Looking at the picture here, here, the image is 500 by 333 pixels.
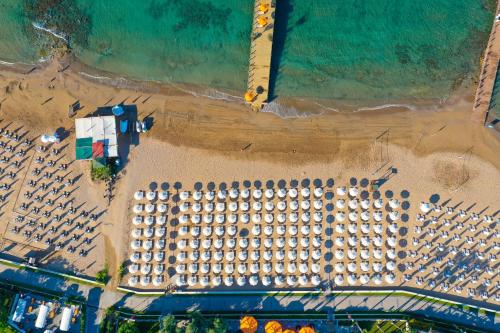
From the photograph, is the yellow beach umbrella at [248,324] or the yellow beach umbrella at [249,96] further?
the yellow beach umbrella at [249,96]

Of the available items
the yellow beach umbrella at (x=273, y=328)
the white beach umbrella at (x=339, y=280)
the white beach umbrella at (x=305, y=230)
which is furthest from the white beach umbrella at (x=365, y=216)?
the yellow beach umbrella at (x=273, y=328)

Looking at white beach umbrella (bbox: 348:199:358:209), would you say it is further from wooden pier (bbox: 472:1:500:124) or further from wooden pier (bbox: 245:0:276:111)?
wooden pier (bbox: 472:1:500:124)

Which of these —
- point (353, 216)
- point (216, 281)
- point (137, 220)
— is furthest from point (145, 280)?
point (353, 216)

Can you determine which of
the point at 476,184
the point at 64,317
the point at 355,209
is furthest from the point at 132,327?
the point at 476,184

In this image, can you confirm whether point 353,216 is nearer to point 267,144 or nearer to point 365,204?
point 365,204

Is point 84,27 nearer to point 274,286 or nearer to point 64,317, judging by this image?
point 64,317

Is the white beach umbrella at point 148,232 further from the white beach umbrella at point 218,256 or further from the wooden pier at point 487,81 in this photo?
the wooden pier at point 487,81
